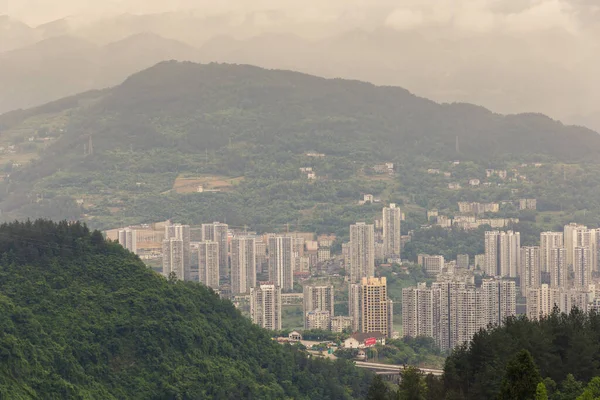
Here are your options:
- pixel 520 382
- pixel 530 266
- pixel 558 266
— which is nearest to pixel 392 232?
pixel 530 266

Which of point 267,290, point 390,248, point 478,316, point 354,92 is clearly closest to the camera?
point 478,316

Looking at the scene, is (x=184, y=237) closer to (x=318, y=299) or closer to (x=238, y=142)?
(x=318, y=299)

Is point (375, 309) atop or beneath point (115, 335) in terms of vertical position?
beneath

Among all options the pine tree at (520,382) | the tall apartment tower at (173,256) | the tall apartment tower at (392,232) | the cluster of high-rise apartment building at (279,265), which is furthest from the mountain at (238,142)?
the pine tree at (520,382)

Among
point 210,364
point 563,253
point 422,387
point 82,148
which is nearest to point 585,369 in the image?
point 422,387

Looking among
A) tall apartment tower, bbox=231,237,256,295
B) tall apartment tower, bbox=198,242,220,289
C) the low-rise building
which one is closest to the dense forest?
the low-rise building

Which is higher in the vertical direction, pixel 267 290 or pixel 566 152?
pixel 566 152

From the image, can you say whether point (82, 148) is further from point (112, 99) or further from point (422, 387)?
point (422, 387)

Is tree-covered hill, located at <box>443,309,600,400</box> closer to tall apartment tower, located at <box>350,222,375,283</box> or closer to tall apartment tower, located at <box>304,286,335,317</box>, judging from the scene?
tall apartment tower, located at <box>304,286,335,317</box>
